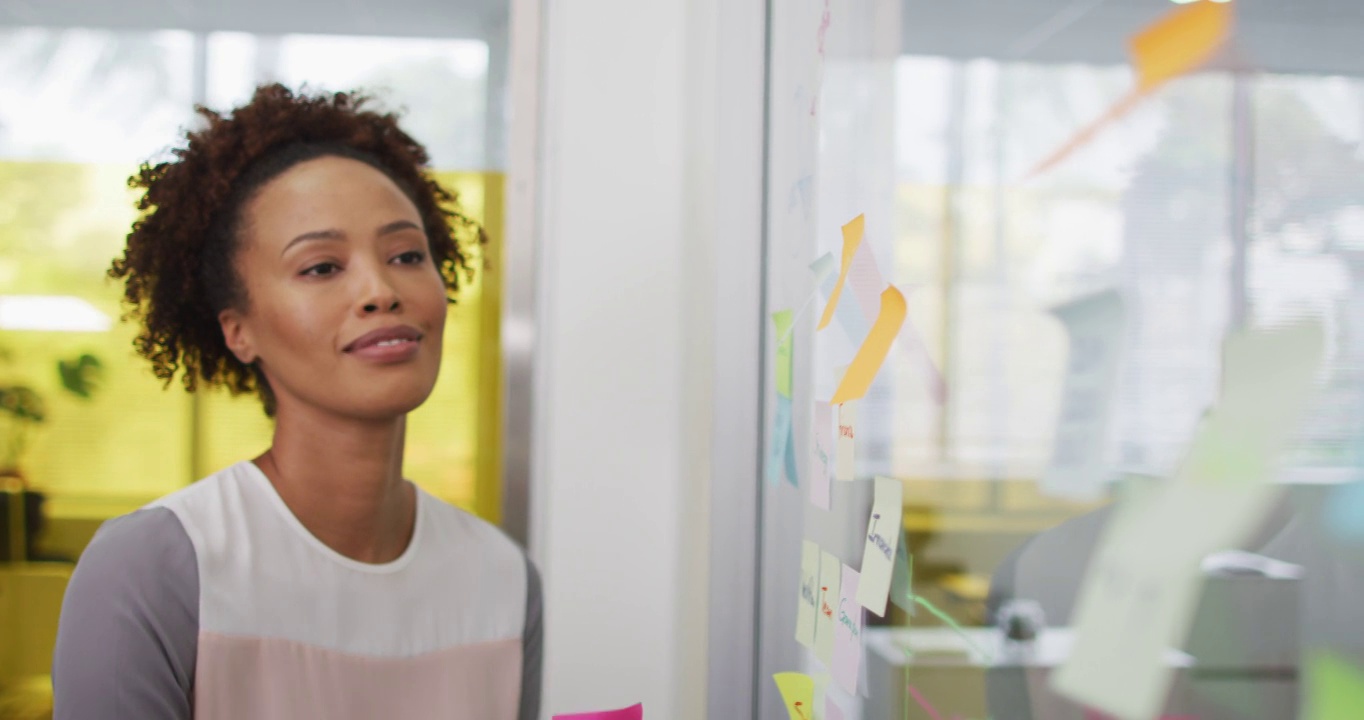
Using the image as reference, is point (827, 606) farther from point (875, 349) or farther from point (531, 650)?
point (531, 650)

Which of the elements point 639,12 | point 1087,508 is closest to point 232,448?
point 639,12

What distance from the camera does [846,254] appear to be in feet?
2.97

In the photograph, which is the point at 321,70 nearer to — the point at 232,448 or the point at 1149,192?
the point at 232,448

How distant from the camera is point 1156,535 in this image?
1.36 ft

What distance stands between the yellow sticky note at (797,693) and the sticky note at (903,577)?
304 millimetres

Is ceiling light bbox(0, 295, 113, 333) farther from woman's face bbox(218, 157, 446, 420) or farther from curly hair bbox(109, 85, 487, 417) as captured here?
woman's face bbox(218, 157, 446, 420)

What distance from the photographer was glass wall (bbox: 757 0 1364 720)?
0.34 m

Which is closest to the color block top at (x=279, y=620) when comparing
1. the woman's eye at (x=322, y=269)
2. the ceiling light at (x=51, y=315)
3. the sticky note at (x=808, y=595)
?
the woman's eye at (x=322, y=269)

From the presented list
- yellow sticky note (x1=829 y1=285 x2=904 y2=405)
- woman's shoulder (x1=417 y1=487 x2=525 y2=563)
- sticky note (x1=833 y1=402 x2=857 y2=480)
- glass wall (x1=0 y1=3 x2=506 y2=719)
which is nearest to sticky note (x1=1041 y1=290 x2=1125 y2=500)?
yellow sticky note (x1=829 y1=285 x2=904 y2=405)

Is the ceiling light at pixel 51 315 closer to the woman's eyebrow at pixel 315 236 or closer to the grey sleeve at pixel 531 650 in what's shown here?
the woman's eyebrow at pixel 315 236

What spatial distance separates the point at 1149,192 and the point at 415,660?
3.88 feet

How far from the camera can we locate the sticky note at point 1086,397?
17.7 inches

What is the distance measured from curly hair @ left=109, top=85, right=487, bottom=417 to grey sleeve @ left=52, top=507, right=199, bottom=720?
312 mm

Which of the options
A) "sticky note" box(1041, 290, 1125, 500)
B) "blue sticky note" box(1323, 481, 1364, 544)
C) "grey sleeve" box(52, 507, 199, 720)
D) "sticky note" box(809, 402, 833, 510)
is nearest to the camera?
"blue sticky note" box(1323, 481, 1364, 544)
